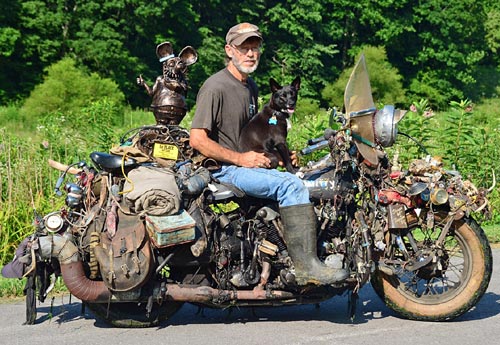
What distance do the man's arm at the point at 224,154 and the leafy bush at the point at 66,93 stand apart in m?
26.7

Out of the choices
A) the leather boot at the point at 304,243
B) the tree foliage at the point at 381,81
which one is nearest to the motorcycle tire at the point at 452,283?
the leather boot at the point at 304,243

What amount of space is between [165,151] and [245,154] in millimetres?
650

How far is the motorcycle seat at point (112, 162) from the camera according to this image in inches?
236

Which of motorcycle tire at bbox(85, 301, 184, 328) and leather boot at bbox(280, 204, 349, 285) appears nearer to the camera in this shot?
leather boot at bbox(280, 204, 349, 285)

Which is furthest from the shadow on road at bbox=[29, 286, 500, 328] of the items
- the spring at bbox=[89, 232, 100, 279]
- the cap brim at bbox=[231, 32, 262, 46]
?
the cap brim at bbox=[231, 32, 262, 46]

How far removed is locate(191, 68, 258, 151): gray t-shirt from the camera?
6.11m

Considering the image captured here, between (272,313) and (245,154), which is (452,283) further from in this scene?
(245,154)

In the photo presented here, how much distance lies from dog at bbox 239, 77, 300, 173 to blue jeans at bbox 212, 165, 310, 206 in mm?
328

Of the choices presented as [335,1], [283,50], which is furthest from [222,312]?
[335,1]

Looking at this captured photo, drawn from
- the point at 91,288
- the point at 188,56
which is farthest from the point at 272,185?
the point at 188,56

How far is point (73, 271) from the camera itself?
5.83m

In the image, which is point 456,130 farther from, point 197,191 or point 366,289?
point 197,191

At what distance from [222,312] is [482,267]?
212 cm

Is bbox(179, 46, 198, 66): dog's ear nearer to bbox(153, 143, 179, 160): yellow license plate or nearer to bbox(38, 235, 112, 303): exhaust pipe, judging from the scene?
bbox(153, 143, 179, 160): yellow license plate
